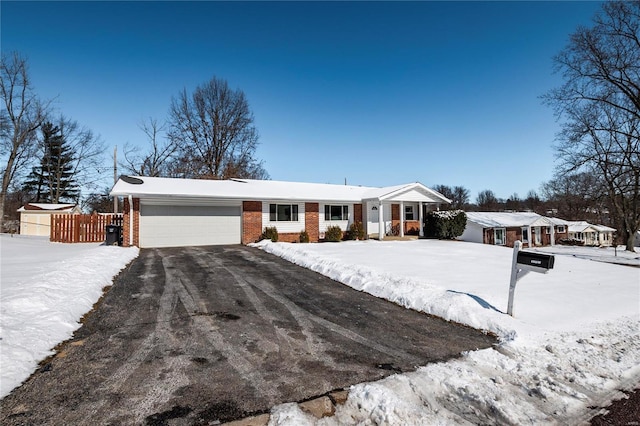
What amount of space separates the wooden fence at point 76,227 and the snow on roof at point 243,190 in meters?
3.10

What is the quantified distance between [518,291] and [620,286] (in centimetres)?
374

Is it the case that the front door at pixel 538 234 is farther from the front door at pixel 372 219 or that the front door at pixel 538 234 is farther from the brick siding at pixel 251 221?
the brick siding at pixel 251 221

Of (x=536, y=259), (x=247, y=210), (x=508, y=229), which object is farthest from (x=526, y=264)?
(x=508, y=229)

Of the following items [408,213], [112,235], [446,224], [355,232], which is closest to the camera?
[112,235]

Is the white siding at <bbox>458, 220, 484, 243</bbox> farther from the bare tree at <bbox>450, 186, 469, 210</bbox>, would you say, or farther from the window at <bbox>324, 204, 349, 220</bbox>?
the bare tree at <bbox>450, 186, 469, 210</bbox>

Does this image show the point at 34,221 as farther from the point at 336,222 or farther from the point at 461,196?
the point at 461,196

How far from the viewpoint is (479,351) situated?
153 inches

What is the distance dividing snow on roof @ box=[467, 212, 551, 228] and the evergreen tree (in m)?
44.4

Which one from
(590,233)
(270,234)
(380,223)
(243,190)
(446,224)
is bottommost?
(590,233)

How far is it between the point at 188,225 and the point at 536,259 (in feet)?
48.5

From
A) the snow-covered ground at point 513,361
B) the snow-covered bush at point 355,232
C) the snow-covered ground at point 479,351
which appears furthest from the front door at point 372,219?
the snow-covered ground at point 513,361

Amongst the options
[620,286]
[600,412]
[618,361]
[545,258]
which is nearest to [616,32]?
[620,286]

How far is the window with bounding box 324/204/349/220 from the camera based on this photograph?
758 inches

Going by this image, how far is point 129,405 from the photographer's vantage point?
103 inches
